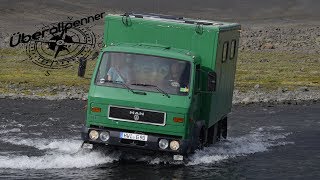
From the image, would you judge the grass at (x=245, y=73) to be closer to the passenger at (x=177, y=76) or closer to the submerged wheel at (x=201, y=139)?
the submerged wheel at (x=201, y=139)

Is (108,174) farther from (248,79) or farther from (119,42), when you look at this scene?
(248,79)

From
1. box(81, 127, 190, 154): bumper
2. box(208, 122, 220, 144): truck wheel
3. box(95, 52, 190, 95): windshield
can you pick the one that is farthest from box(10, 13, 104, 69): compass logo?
box(81, 127, 190, 154): bumper

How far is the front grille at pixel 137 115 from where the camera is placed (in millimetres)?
20750

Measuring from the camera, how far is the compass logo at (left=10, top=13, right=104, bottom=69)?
159ft

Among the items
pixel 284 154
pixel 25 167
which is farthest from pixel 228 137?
pixel 25 167

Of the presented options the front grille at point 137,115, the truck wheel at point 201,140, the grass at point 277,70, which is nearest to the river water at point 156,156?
the truck wheel at point 201,140

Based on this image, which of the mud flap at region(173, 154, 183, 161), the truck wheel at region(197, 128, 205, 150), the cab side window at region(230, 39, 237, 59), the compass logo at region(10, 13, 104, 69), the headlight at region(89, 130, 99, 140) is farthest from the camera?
the compass logo at region(10, 13, 104, 69)

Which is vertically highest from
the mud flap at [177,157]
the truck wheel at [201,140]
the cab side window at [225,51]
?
the cab side window at [225,51]

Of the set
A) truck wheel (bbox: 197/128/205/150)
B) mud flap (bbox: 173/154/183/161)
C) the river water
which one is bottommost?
the river water

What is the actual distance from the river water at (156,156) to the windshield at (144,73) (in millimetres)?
1955

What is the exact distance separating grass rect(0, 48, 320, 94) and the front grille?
45.2 ft

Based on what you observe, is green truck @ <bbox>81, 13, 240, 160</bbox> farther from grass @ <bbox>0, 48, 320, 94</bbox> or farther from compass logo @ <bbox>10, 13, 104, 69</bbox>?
compass logo @ <bbox>10, 13, 104, 69</bbox>

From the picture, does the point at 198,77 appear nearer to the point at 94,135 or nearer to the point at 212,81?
the point at 212,81

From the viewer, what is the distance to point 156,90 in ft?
68.3
